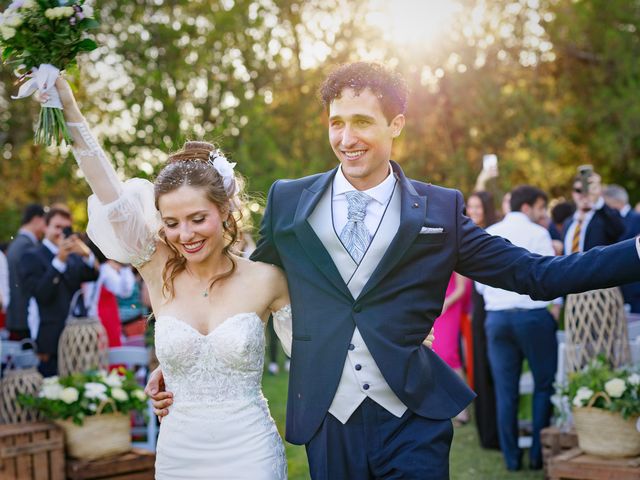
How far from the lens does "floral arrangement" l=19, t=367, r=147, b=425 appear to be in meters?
5.73

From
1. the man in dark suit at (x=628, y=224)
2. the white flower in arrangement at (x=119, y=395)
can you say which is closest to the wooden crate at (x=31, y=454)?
the white flower in arrangement at (x=119, y=395)

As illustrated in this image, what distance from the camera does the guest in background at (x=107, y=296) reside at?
7.73 m

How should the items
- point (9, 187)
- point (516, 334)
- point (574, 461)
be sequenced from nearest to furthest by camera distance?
point (574, 461) < point (516, 334) < point (9, 187)

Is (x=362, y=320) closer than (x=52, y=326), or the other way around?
(x=362, y=320)

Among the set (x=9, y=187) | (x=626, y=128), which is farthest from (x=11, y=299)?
(x=626, y=128)

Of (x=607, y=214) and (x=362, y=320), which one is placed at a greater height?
(x=607, y=214)

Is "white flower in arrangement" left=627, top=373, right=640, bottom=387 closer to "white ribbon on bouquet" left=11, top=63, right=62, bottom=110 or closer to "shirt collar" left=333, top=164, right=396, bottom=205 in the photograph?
"shirt collar" left=333, top=164, right=396, bottom=205

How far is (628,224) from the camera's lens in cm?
930

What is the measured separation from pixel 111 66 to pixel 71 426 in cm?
747

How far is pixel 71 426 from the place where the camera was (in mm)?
5758

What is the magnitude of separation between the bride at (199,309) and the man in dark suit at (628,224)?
474cm

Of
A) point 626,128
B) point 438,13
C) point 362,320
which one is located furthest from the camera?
point 626,128

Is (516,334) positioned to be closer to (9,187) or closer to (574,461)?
(574,461)

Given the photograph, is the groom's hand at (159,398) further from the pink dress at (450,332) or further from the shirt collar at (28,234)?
the shirt collar at (28,234)
